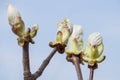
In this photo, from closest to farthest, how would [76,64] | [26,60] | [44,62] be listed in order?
[26,60]
[44,62]
[76,64]

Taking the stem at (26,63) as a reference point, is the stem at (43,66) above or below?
below

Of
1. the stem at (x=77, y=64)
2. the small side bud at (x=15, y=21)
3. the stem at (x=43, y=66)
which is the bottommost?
the stem at (x=77, y=64)

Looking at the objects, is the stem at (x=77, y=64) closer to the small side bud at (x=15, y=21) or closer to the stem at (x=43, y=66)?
the stem at (x=43, y=66)

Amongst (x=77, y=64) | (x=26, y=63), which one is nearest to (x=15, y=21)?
(x=26, y=63)

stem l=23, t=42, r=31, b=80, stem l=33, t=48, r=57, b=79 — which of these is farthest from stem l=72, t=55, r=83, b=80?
stem l=23, t=42, r=31, b=80

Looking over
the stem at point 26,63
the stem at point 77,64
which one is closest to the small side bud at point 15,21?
the stem at point 26,63

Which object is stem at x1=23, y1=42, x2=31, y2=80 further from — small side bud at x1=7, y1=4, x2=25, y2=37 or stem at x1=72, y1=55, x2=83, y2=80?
stem at x1=72, y1=55, x2=83, y2=80

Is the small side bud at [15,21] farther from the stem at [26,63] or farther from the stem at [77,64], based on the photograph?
the stem at [77,64]

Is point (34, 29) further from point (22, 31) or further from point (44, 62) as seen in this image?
point (44, 62)

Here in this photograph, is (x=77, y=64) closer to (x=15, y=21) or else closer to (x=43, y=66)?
(x=43, y=66)

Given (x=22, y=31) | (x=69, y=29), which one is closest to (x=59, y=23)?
(x=69, y=29)

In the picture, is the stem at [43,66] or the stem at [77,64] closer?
the stem at [43,66]
